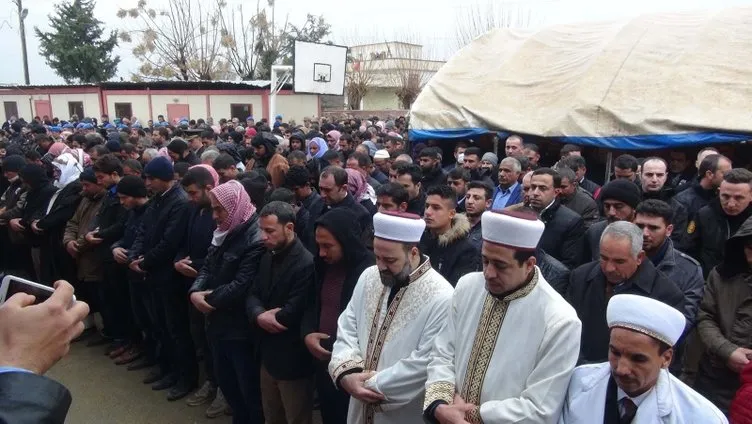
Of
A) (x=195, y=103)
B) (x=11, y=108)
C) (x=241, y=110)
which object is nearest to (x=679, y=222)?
(x=241, y=110)

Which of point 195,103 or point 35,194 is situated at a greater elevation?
point 195,103

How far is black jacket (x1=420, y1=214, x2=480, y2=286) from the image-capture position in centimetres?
390

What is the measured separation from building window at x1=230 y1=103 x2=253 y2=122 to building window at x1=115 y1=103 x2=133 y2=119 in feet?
21.4

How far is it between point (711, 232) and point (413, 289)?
2.92 metres

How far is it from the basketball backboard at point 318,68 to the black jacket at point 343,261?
64.0 feet

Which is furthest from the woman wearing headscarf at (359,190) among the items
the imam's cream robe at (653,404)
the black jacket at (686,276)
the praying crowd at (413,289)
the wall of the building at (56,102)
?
the wall of the building at (56,102)

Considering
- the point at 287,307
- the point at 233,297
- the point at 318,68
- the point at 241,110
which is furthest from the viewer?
the point at 241,110

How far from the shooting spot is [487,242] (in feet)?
8.16

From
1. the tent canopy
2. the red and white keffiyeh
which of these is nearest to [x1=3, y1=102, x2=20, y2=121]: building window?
the tent canopy

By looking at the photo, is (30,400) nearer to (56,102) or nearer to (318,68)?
(318,68)

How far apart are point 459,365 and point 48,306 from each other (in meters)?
1.77

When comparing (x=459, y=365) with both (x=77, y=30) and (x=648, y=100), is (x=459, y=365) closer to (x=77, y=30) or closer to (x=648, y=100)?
(x=648, y=100)

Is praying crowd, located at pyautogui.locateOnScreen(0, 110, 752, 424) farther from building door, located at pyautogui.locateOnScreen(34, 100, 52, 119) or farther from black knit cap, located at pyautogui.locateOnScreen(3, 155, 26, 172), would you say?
building door, located at pyautogui.locateOnScreen(34, 100, 52, 119)

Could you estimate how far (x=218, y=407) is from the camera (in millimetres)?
4723
